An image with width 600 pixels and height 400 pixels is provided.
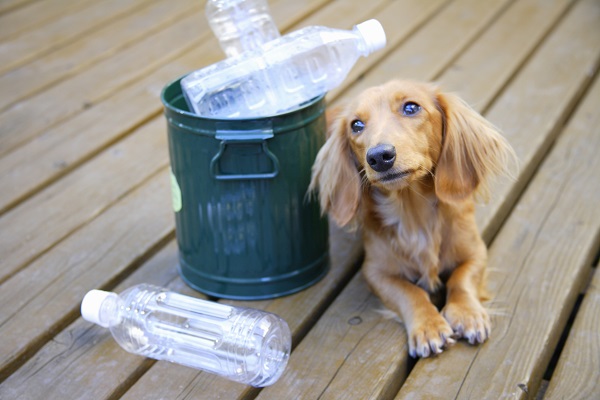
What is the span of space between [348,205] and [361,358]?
1.66ft

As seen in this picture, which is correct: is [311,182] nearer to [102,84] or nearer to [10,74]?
[102,84]

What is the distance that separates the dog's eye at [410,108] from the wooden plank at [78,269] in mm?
1017

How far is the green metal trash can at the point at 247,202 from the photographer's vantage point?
2467 millimetres

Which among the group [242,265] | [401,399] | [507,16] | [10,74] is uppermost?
[10,74]

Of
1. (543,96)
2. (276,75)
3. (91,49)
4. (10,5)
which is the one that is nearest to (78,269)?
(276,75)

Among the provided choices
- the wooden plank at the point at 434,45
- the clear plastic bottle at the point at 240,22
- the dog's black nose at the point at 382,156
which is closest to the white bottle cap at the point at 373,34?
the dog's black nose at the point at 382,156

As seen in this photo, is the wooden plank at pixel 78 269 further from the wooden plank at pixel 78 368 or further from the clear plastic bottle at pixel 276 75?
the clear plastic bottle at pixel 276 75

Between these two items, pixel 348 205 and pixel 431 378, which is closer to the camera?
pixel 431 378

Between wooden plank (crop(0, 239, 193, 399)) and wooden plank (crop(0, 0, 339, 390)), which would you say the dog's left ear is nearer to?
wooden plank (crop(0, 0, 339, 390))

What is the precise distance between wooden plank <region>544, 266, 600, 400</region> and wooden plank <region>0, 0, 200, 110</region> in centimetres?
288

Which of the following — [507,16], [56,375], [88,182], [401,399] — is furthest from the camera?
[507,16]

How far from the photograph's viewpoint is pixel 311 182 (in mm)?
2617

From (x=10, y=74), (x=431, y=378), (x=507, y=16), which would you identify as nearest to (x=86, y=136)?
(x=10, y=74)

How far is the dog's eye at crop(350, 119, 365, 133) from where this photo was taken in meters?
2.51
